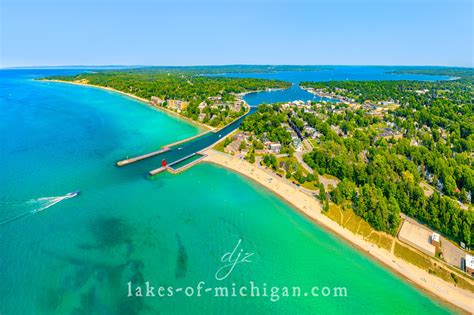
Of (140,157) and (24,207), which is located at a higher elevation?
(140,157)

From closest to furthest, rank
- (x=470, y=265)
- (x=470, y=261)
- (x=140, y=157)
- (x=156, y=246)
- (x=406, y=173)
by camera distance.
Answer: (x=470, y=265)
(x=470, y=261)
(x=156, y=246)
(x=406, y=173)
(x=140, y=157)

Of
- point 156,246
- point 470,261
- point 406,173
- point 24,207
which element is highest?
point 406,173

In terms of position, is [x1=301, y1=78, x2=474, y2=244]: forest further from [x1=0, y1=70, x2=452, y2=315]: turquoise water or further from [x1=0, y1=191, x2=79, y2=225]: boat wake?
[x1=0, y1=191, x2=79, y2=225]: boat wake

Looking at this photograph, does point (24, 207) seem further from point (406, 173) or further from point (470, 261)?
point (406, 173)

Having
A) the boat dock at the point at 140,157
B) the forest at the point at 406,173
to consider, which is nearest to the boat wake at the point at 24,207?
the boat dock at the point at 140,157

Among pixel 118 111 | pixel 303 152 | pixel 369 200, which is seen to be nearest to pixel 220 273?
pixel 369 200

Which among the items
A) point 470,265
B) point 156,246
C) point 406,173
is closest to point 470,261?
point 470,265

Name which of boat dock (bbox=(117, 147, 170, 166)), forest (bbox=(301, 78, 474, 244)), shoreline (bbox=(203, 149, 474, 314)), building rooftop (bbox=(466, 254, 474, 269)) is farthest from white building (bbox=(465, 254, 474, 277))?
boat dock (bbox=(117, 147, 170, 166))
